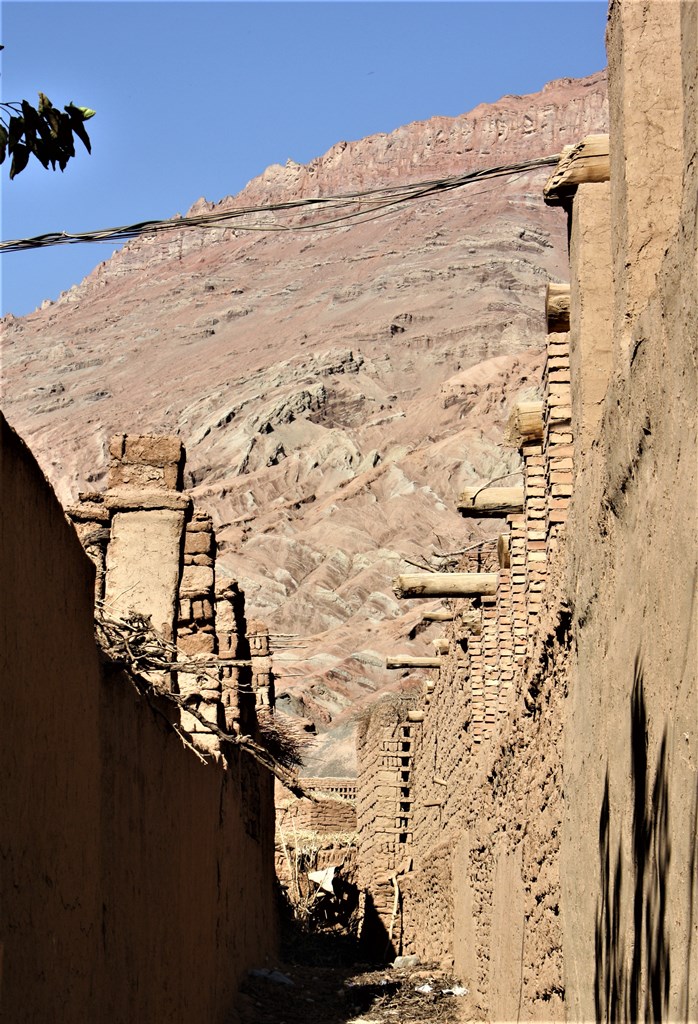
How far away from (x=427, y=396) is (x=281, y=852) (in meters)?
66.2

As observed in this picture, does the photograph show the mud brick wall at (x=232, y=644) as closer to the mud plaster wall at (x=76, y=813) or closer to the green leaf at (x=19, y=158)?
the mud plaster wall at (x=76, y=813)

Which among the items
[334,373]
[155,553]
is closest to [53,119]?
[155,553]

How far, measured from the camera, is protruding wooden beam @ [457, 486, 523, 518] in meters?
12.8

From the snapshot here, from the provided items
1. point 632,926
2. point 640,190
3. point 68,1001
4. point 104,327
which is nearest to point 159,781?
point 68,1001

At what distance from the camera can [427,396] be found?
8931 centimetres

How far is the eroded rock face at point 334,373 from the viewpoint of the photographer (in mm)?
→ 61875

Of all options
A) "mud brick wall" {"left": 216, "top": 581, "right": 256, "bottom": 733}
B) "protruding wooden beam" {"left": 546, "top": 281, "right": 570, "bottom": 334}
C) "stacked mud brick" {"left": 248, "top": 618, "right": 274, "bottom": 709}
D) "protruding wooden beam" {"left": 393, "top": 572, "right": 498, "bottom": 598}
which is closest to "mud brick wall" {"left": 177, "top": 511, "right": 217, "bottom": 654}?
"mud brick wall" {"left": 216, "top": 581, "right": 256, "bottom": 733}

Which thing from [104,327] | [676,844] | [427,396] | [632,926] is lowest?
[632,926]

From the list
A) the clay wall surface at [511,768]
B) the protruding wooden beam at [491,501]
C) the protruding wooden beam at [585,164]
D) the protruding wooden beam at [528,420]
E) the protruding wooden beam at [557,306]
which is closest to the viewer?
the protruding wooden beam at [585,164]

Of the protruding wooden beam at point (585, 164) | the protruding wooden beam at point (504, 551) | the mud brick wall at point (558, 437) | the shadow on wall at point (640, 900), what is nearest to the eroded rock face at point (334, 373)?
the protruding wooden beam at point (504, 551)

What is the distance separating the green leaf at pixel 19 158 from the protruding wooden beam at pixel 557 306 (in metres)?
4.50

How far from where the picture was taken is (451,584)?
1436 cm

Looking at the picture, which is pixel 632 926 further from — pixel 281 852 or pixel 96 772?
pixel 281 852

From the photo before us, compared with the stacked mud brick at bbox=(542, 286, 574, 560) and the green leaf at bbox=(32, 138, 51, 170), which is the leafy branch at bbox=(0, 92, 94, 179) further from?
the stacked mud brick at bbox=(542, 286, 574, 560)
